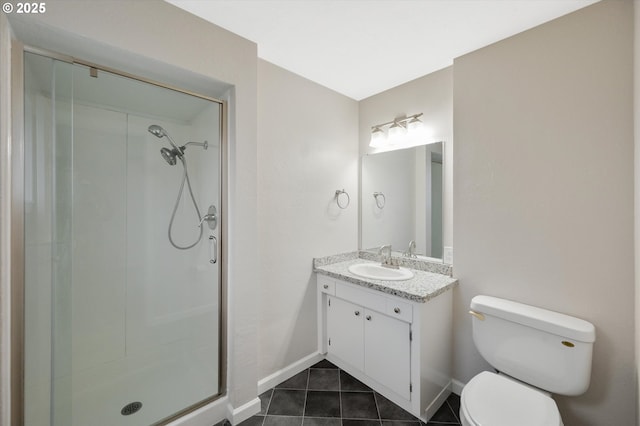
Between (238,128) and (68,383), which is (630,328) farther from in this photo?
(68,383)

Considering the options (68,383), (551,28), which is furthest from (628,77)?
(68,383)

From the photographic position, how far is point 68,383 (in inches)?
52.3

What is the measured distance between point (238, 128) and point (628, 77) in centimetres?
208

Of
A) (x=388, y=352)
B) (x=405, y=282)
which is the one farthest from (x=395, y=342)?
(x=405, y=282)

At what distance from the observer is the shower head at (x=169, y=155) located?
6.04ft

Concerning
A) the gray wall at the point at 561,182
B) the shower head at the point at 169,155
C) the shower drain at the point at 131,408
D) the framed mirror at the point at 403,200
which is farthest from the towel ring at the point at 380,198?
the shower drain at the point at 131,408

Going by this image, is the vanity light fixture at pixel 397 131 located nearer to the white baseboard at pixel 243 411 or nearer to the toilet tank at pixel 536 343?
the toilet tank at pixel 536 343

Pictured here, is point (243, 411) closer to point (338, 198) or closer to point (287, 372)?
point (287, 372)

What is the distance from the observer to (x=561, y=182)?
143 centimetres

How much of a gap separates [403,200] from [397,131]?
0.61 m

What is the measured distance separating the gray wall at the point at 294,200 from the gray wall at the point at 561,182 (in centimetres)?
107

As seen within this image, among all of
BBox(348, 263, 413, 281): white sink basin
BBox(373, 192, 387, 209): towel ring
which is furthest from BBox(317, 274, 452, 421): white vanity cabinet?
BBox(373, 192, 387, 209): towel ring

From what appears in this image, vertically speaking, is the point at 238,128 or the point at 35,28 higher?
the point at 35,28

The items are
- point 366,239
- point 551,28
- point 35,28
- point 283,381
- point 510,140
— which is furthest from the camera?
point 366,239
